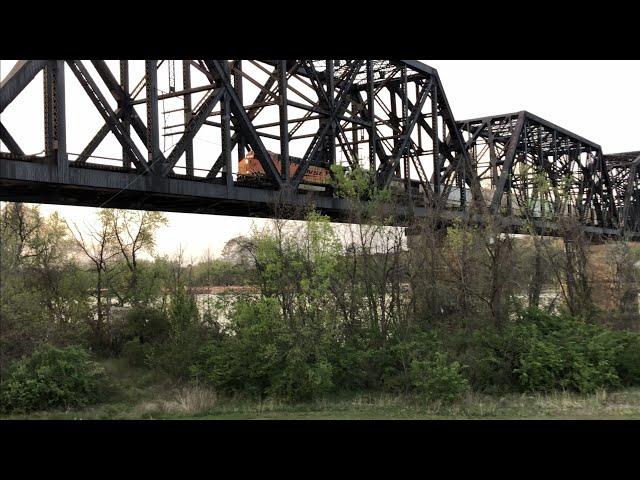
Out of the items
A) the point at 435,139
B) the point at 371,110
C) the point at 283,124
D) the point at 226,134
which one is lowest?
the point at 226,134

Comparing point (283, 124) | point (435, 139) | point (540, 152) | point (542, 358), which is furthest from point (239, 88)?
point (540, 152)

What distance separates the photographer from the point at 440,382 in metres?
15.2

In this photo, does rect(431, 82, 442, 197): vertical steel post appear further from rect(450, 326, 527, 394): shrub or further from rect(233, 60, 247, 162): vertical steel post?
rect(450, 326, 527, 394): shrub

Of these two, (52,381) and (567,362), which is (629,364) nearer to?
(567,362)

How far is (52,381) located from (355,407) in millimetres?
7964

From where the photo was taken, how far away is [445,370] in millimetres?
15031

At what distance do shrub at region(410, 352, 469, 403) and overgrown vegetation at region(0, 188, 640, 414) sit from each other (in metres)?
0.05

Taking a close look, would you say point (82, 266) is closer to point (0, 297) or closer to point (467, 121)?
point (0, 297)

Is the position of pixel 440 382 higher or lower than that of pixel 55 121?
lower

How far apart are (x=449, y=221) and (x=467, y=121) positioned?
2525 cm

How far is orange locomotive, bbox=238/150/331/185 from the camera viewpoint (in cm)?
2044

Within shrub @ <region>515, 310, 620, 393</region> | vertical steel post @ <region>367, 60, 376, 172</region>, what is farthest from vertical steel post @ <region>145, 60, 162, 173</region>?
vertical steel post @ <region>367, 60, 376, 172</region>
